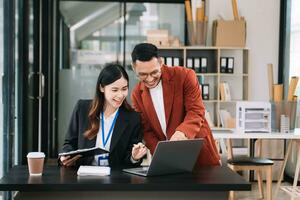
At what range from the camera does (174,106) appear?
9.34ft

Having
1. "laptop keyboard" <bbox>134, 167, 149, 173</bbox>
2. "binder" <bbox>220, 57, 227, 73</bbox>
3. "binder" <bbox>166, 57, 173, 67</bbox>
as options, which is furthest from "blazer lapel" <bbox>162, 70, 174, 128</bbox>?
"binder" <bbox>220, 57, 227, 73</bbox>

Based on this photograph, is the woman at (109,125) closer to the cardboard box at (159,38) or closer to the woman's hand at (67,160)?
the woman's hand at (67,160)

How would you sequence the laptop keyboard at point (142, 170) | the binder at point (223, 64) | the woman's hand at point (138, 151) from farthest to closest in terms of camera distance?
the binder at point (223, 64)
the woman's hand at point (138, 151)
the laptop keyboard at point (142, 170)

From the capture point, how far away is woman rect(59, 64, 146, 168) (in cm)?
264

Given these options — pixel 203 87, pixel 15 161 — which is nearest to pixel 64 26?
pixel 203 87

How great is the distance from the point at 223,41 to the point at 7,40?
3.08 meters

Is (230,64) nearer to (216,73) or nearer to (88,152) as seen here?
(216,73)

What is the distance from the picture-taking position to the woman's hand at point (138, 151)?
257cm

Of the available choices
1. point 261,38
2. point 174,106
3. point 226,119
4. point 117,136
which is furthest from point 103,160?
point 261,38

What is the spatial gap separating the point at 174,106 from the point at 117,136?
403 mm

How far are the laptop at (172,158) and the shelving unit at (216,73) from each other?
13.1ft

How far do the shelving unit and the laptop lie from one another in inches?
158

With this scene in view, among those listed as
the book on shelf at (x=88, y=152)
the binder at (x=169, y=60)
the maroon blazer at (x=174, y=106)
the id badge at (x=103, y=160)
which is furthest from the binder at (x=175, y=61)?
the book on shelf at (x=88, y=152)

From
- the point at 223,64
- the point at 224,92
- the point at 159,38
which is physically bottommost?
the point at 224,92
